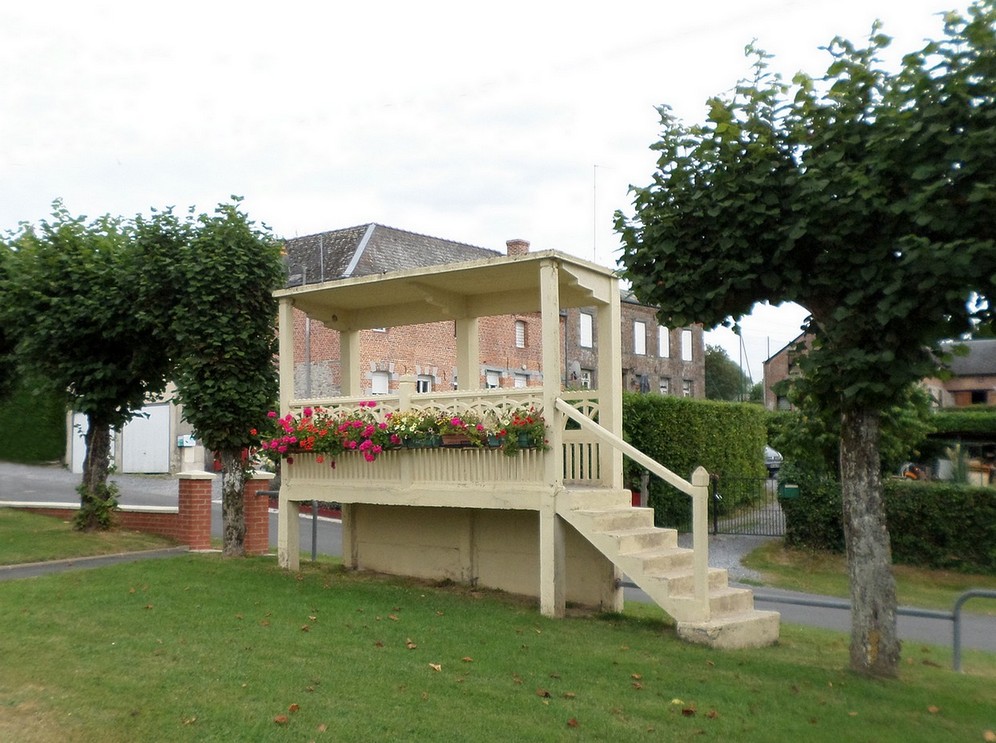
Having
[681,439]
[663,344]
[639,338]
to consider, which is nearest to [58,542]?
[681,439]

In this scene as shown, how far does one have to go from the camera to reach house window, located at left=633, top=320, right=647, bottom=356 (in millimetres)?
52287

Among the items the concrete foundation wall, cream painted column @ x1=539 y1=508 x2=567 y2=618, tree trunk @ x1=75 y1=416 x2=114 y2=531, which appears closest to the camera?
cream painted column @ x1=539 y1=508 x2=567 y2=618

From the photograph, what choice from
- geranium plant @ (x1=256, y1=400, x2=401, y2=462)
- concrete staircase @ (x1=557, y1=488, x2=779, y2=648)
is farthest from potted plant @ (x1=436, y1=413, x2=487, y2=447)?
concrete staircase @ (x1=557, y1=488, x2=779, y2=648)

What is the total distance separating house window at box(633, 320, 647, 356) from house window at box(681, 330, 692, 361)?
141 inches

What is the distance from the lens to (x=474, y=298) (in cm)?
1262

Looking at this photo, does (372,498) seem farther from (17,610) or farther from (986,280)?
(986,280)

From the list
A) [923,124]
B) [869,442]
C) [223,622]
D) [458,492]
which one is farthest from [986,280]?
[223,622]

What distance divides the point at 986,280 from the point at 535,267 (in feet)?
15.9

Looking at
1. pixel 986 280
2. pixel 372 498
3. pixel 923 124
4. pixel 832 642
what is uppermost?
pixel 923 124

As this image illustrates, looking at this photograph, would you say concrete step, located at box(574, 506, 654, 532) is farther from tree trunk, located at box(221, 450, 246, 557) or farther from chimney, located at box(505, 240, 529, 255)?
chimney, located at box(505, 240, 529, 255)

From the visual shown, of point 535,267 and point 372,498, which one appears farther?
point 372,498

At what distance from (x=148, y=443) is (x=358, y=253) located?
1078cm

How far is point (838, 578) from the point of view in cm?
1764

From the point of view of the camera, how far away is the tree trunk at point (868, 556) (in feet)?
25.5
